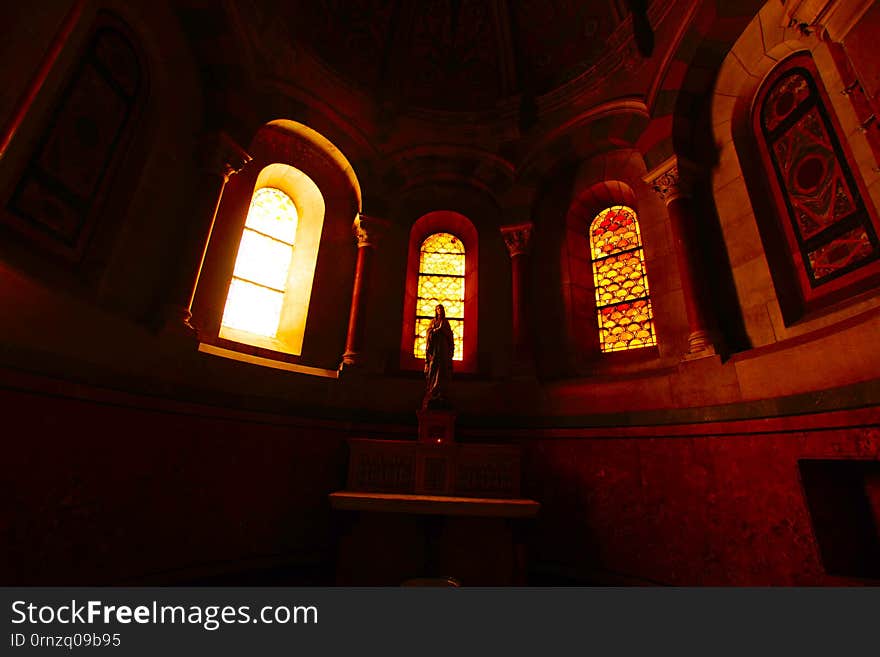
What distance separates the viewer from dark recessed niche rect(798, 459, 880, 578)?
3312 mm

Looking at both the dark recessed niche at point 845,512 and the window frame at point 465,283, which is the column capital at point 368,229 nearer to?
the window frame at point 465,283

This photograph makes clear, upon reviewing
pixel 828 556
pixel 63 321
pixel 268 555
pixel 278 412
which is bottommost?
pixel 268 555

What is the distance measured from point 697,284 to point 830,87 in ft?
6.80

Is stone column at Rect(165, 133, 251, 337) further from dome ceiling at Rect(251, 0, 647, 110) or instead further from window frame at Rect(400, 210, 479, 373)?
window frame at Rect(400, 210, 479, 373)

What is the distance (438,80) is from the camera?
7363 millimetres

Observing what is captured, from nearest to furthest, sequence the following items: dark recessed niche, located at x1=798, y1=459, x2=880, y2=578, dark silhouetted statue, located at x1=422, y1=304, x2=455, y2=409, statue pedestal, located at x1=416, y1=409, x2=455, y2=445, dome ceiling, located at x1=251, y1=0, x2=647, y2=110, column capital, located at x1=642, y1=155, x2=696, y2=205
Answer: dark recessed niche, located at x1=798, y1=459, x2=880, y2=578 → statue pedestal, located at x1=416, y1=409, x2=455, y2=445 → dark silhouetted statue, located at x1=422, y1=304, x2=455, y2=409 → column capital, located at x1=642, y1=155, x2=696, y2=205 → dome ceiling, located at x1=251, y1=0, x2=647, y2=110

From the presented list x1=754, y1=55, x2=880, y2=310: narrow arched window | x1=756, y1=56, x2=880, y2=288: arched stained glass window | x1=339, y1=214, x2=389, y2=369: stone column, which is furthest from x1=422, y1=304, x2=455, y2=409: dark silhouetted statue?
x1=756, y1=56, x2=880, y2=288: arched stained glass window

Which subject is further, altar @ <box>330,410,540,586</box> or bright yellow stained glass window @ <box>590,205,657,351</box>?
bright yellow stained glass window @ <box>590,205,657,351</box>

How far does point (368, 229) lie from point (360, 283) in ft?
2.93

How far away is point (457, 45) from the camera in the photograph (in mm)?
7395

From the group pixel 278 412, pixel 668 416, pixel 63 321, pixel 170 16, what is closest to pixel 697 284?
pixel 668 416

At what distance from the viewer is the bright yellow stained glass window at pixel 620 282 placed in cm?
562

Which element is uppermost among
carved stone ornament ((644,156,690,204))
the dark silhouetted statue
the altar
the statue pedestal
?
carved stone ornament ((644,156,690,204))

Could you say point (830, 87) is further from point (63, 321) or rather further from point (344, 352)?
point (63, 321)
